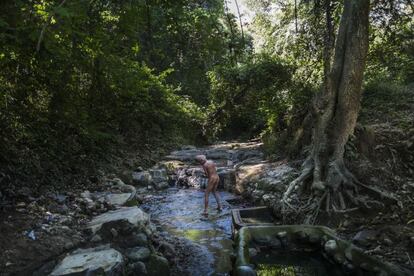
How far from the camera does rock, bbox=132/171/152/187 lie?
12620mm

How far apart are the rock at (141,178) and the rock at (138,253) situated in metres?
6.38

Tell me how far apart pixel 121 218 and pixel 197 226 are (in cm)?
265

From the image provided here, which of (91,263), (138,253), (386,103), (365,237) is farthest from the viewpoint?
(386,103)

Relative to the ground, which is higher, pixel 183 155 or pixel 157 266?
pixel 183 155

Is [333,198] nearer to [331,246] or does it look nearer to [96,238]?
[331,246]

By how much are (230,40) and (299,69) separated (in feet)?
30.7

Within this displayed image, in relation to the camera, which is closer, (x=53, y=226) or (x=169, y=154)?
(x=53, y=226)

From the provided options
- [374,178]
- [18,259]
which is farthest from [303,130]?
[18,259]

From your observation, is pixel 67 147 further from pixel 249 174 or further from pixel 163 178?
pixel 249 174

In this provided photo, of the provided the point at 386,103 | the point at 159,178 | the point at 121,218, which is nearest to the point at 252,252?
the point at 121,218

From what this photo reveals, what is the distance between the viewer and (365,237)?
652cm

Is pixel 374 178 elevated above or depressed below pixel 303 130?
below

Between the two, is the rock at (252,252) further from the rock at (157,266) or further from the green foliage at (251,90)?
the green foliage at (251,90)

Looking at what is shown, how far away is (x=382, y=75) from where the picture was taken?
1405cm
